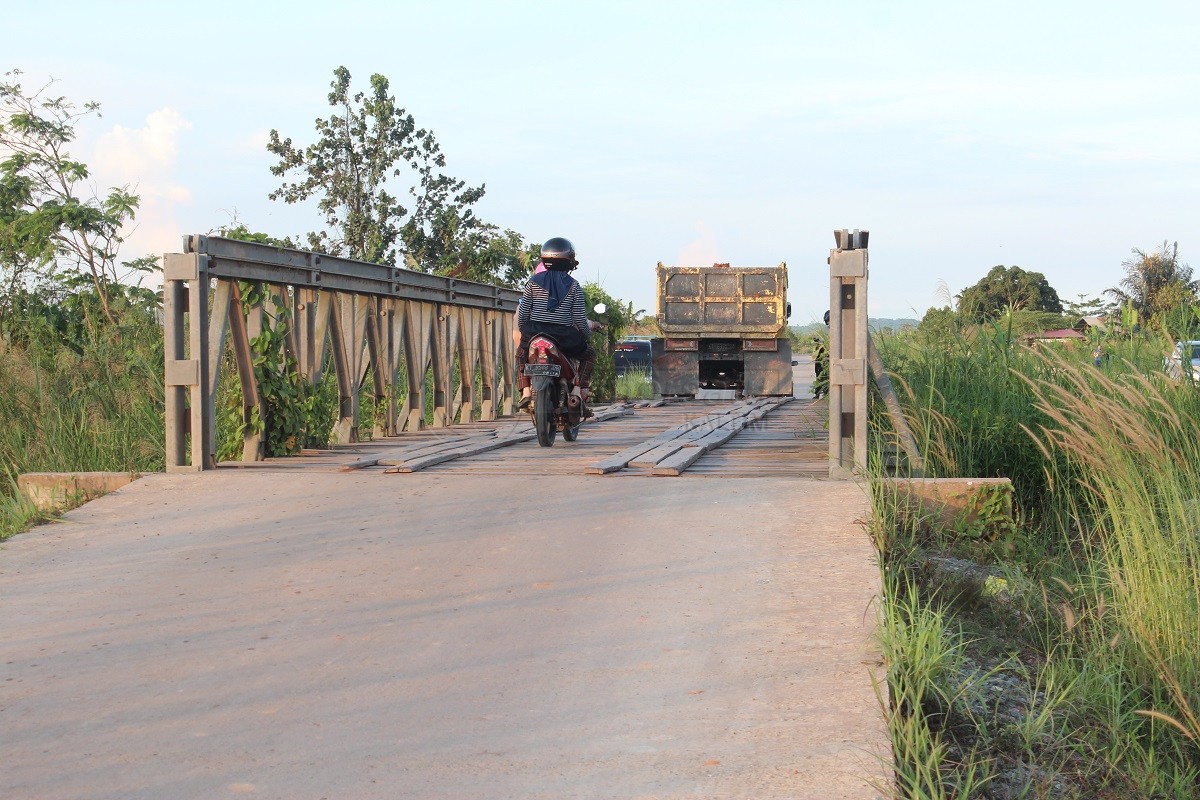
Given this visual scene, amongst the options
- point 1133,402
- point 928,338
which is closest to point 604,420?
point 928,338

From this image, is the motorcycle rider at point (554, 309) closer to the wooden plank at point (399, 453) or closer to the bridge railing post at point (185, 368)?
the wooden plank at point (399, 453)

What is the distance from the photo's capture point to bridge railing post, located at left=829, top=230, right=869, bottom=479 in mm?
7586

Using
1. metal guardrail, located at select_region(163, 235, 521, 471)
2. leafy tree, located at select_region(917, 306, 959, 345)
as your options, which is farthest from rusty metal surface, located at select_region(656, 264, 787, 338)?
leafy tree, located at select_region(917, 306, 959, 345)

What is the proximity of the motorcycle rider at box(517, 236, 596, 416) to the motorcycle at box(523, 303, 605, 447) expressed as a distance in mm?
82

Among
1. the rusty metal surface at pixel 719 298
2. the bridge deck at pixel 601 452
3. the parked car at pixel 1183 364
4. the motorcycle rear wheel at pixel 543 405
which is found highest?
the rusty metal surface at pixel 719 298

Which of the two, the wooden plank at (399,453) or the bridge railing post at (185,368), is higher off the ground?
the bridge railing post at (185,368)

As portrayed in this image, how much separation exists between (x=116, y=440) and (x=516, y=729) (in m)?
6.50

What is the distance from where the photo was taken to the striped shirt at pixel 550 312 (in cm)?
1030

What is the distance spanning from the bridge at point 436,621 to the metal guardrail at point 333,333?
0.13 feet

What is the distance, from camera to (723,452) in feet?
31.8

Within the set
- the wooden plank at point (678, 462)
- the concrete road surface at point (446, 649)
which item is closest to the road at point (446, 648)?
the concrete road surface at point (446, 649)

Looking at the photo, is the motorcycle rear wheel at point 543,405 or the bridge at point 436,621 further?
the motorcycle rear wheel at point 543,405

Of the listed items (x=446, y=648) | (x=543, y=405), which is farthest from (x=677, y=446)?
(x=446, y=648)

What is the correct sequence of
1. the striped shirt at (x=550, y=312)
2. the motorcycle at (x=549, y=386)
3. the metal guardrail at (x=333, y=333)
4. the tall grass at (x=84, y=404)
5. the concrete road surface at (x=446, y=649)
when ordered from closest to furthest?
the concrete road surface at (x=446, y=649) < the metal guardrail at (x=333, y=333) < the tall grass at (x=84, y=404) < the motorcycle at (x=549, y=386) < the striped shirt at (x=550, y=312)
